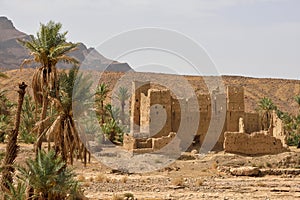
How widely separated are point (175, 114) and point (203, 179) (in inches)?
338

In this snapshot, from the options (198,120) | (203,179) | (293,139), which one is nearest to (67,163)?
(203,179)

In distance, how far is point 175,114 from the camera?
3052 centimetres

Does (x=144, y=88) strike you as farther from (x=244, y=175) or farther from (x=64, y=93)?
(x=64, y=93)

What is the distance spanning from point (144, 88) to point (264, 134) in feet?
29.2

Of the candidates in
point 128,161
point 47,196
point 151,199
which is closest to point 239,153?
point 128,161

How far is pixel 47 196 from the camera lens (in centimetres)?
1280

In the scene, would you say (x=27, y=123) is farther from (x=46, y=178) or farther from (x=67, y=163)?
(x=46, y=178)

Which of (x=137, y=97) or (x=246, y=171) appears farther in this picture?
(x=137, y=97)

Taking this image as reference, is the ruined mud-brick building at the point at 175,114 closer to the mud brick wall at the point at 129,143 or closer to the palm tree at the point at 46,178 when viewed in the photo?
the mud brick wall at the point at 129,143

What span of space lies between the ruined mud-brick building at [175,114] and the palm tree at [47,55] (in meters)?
12.9

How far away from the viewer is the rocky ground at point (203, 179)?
18.4m

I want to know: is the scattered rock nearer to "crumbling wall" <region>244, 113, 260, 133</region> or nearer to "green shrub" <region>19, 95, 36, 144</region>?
"crumbling wall" <region>244, 113, 260, 133</region>

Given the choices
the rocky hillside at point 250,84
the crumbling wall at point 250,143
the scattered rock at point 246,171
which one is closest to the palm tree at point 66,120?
the scattered rock at point 246,171

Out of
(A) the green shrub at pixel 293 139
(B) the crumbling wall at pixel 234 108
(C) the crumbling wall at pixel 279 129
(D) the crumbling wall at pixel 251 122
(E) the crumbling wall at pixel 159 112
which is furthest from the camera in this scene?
(A) the green shrub at pixel 293 139
